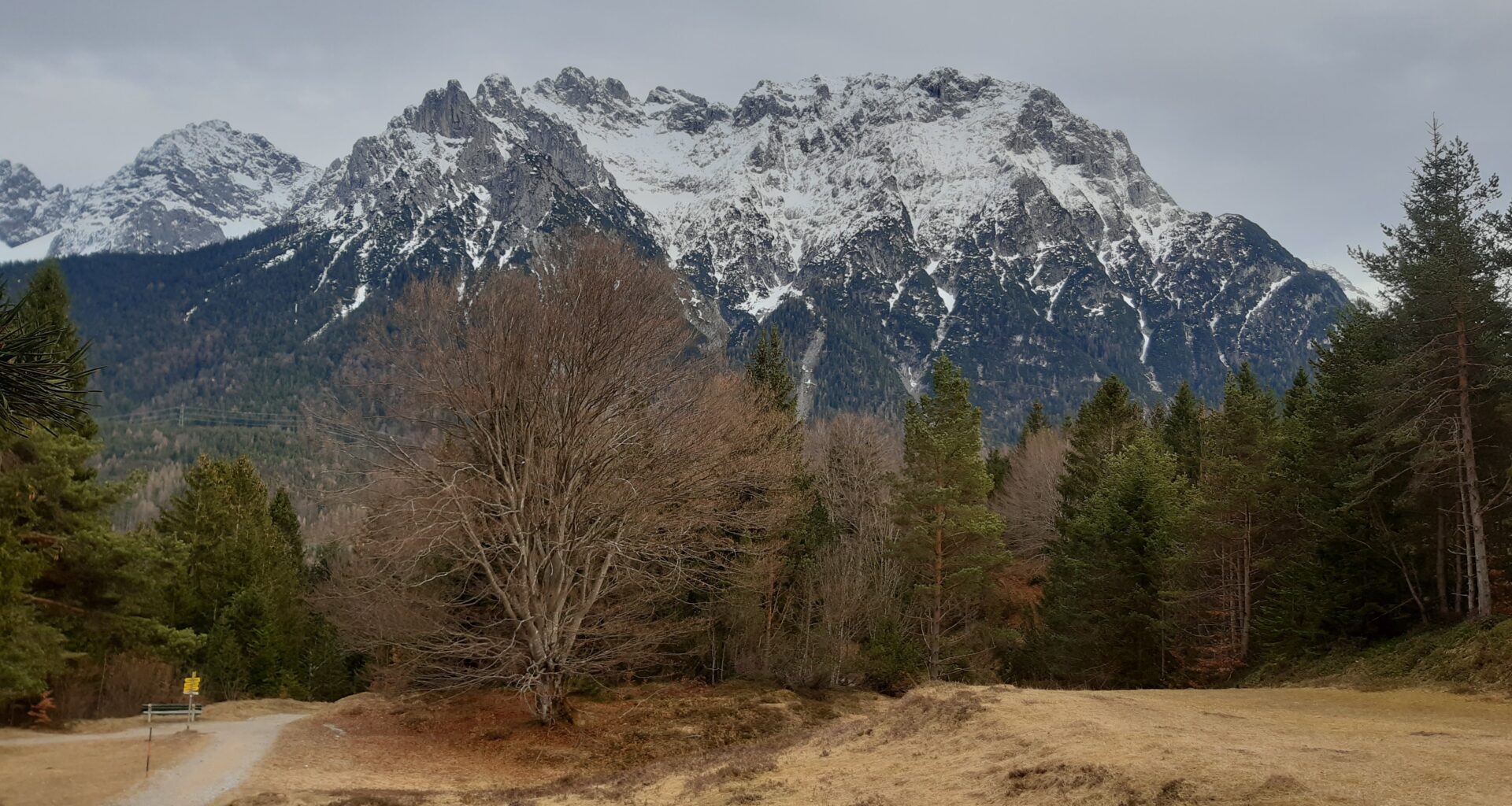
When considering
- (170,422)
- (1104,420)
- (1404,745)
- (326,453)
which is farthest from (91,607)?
(170,422)

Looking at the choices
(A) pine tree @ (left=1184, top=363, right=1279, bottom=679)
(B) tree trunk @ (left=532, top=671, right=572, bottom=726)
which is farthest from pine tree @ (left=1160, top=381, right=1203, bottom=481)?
(B) tree trunk @ (left=532, top=671, right=572, bottom=726)

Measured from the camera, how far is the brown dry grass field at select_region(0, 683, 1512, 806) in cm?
870

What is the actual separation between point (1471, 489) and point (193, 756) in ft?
81.7

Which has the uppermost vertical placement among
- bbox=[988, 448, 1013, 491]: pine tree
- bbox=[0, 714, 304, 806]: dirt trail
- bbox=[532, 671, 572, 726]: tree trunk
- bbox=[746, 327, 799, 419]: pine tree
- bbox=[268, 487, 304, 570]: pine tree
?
bbox=[746, 327, 799, 419]: pine tree

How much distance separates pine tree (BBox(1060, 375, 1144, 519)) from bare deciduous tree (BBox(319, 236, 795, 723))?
961 inches

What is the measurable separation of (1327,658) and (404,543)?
2051 cm

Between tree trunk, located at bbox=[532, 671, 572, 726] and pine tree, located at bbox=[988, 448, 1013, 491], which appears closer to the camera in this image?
tree trunk, located at bbox=[532, 671, 572, 726]

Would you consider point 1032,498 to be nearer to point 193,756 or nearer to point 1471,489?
point 1471,489

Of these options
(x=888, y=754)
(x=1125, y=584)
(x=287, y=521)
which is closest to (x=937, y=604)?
(x=1125, y=584)

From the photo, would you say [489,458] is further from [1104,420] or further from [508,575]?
[1104,420]

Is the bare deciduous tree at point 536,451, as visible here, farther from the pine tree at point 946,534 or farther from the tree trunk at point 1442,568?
the tree trunk at point 1442,568

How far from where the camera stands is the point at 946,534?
2891 centimetres

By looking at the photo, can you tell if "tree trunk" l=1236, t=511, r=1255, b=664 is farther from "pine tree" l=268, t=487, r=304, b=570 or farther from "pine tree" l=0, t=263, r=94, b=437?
"pine tree" l=268, t=487, r=304, b=570

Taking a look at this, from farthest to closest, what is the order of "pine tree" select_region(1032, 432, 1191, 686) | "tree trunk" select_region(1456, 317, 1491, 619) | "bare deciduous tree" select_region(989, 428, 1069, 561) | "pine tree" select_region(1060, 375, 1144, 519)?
"bare deciduous tree" select_region(989, 428, 1069, 561)
"pine tree" select_region(1060, 375, 1144, 519)
"pine tree" select_region(1032, 432, 1191, 686)
"tree trunk" select_region(1456, 317, 1491, 619)
